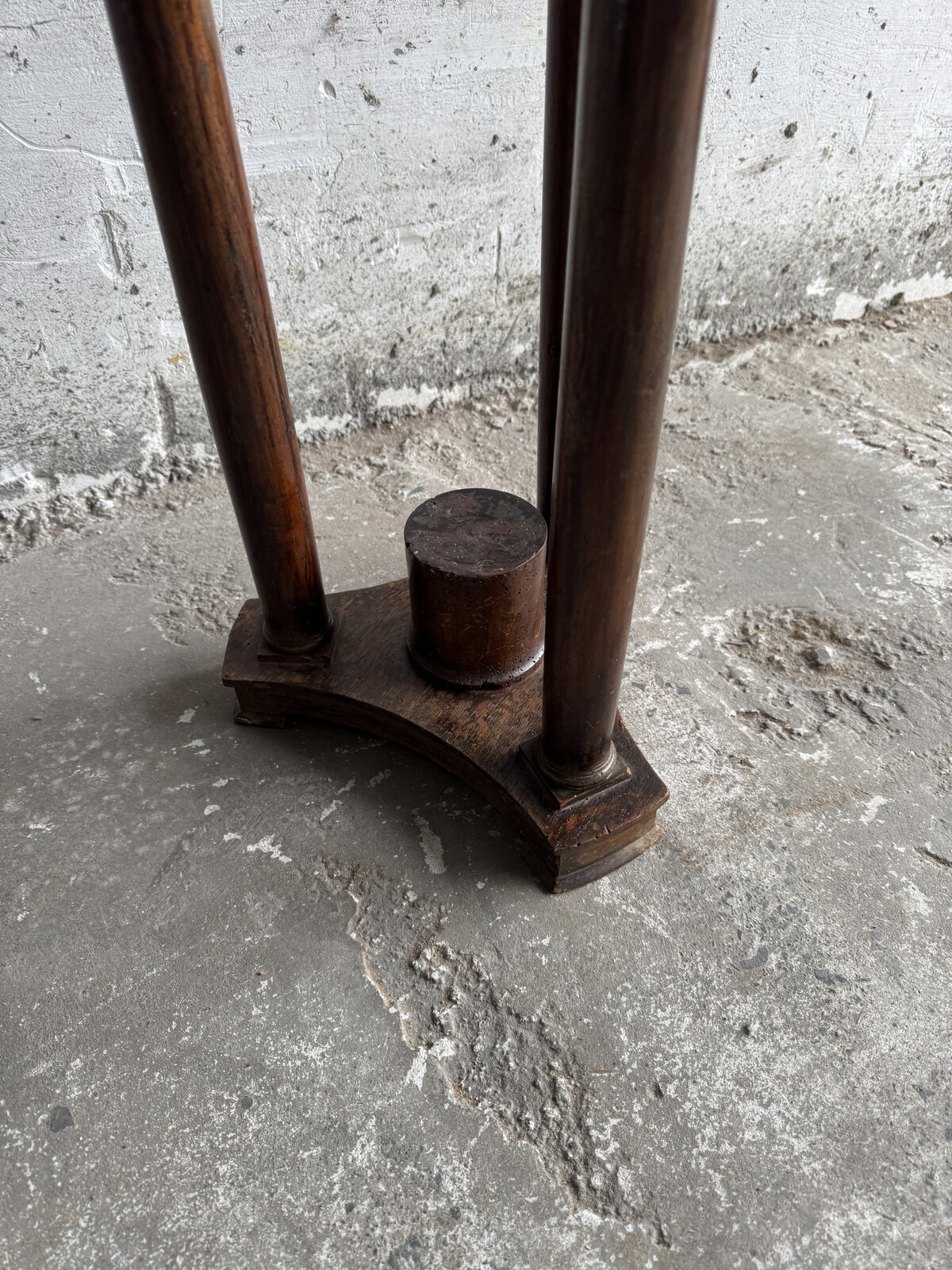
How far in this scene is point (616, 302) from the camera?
996 millimetres

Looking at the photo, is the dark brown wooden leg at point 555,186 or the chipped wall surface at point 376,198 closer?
the dark brown wooden leg at point 555,186

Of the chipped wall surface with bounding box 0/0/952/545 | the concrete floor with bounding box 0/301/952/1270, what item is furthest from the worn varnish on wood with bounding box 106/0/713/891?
the chipped wall surface with bounding box 0/0/952/545

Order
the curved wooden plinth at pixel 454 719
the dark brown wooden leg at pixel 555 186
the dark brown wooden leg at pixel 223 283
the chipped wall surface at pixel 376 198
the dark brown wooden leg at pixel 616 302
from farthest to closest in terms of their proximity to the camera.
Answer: the chipped wall surface at pixel 376 198, the curved wooden plinth at pixel 454 719, the dark brown wooden leg at pixel 555 186, the dark brown wooden leg at pixel 223 283, the dark brown wooden leg at pixel 616 302

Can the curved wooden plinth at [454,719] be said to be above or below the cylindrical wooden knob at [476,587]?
below

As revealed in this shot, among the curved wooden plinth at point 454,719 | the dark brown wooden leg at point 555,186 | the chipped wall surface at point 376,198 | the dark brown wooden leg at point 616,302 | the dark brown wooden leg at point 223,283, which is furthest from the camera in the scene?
the chipped wall surface at point 376,198

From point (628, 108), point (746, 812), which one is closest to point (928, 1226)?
point (746, 812)

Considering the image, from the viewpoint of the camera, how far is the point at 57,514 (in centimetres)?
246

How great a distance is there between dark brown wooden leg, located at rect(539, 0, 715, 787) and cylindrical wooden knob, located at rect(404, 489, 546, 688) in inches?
10.9

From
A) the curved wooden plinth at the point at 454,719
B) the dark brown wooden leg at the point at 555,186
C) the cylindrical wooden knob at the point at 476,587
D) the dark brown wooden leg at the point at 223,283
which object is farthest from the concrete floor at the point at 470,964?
the dark brown wooden leg at the point at 555,186

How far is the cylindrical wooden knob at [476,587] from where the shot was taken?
1.60 m

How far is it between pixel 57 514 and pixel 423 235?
1.31 m

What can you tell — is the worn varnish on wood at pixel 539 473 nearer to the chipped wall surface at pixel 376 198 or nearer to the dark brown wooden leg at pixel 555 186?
the dark brown wooden leg at pixel 555 186

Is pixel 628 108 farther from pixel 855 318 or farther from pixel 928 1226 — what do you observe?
pixel 855 318

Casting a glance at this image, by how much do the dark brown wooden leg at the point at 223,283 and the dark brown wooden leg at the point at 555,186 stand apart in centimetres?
48
